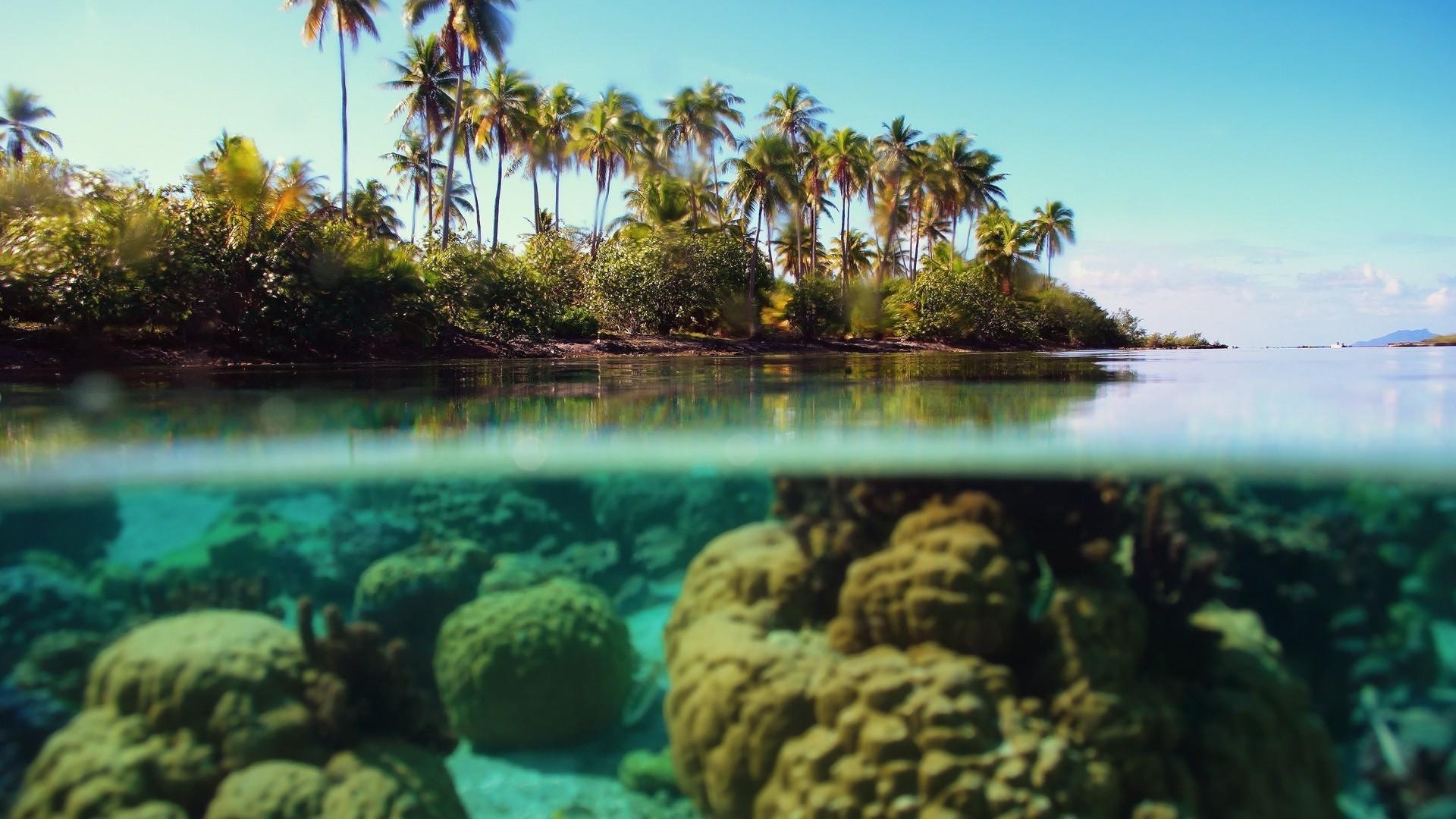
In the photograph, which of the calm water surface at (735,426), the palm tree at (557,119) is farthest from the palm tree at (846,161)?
the calm water surface at (735,426)

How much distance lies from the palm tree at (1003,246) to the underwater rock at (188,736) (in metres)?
52.1

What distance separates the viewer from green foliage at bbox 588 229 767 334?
34.5 m

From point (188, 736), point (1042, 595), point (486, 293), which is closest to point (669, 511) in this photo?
point (1042, 595)

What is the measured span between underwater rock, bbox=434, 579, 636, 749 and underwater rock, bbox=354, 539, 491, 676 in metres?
0.06

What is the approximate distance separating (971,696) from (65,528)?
418 cm

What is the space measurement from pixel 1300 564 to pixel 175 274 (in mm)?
20340

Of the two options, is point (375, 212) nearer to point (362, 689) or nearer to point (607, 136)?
point (607, 136)

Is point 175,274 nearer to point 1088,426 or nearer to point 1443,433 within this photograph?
point 1088,426

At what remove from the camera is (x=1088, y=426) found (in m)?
5.63

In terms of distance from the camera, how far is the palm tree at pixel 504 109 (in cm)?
4169

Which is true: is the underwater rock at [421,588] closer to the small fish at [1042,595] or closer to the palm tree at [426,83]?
the small fish at [1042,595]

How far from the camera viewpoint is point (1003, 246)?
175ft

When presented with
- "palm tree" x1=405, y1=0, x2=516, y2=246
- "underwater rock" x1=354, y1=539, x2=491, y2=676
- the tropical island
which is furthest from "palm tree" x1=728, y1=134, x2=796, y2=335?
"underwater rock" x1=354, y1=539, x2=491, y2=676

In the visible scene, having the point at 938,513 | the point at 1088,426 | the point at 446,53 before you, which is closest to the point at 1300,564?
the point at 938,513
